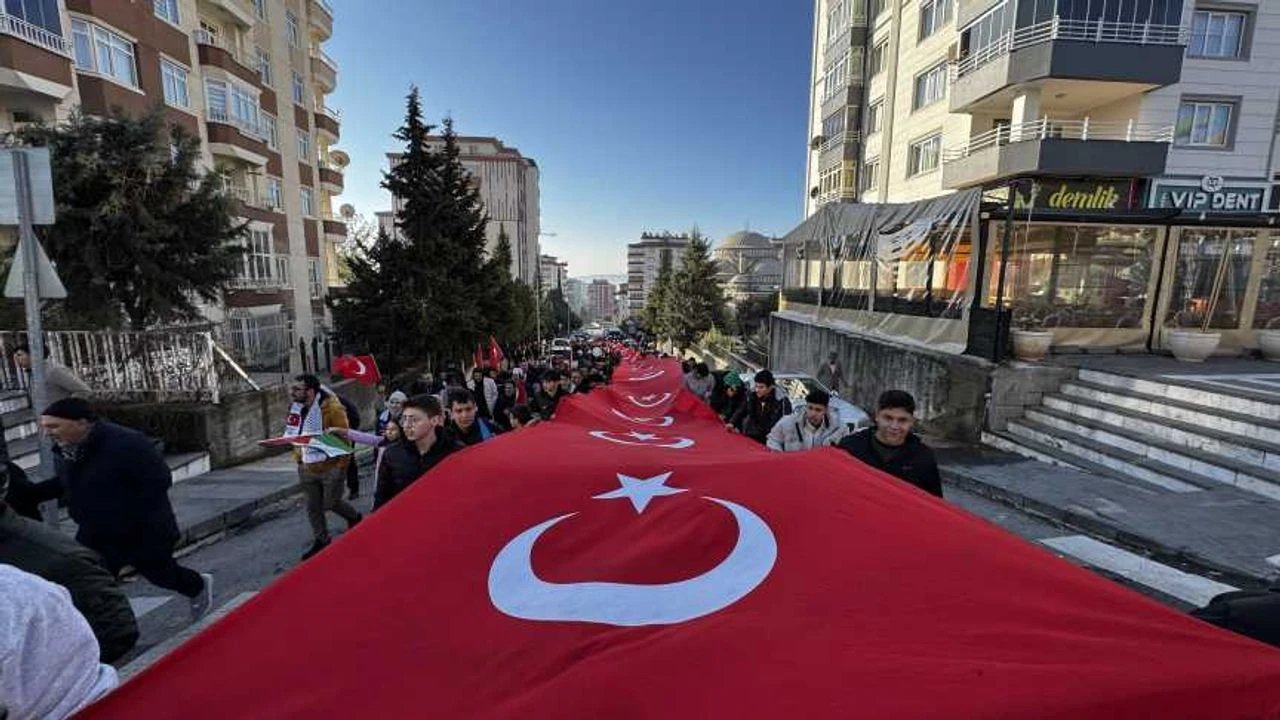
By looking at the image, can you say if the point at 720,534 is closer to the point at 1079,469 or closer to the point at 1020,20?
the point at 1079,469

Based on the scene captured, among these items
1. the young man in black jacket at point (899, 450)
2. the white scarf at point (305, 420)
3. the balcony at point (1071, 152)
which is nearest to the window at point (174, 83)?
the white scarf at point (305, 420)

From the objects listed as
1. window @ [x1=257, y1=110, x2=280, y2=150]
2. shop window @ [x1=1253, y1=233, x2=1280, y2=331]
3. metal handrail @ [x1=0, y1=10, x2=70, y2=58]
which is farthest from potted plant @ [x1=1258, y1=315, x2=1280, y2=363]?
window @ [x1=257, y1=110, x2=280, y2=150]

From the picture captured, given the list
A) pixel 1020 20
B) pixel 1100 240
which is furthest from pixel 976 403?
pixel 1020 20

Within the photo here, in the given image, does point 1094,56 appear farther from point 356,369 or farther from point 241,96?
point 241,96

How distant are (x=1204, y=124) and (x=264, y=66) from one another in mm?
37130

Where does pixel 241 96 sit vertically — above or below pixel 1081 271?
above

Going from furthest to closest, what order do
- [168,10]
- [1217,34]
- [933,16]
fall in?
[933,16]
[168,10]
[1217,34]

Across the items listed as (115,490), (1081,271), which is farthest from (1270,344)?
(115,490)

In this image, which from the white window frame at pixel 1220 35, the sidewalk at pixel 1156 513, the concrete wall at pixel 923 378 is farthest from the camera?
the white window frame at pixel 1220 35

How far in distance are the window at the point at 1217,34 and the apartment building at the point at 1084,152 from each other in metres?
0.05

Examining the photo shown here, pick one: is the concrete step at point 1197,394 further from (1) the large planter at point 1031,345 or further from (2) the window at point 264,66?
(2) the window at point 264,66

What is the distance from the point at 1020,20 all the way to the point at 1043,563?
20.7 meters

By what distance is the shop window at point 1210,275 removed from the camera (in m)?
11.4

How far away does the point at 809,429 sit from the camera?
496 centimetres
